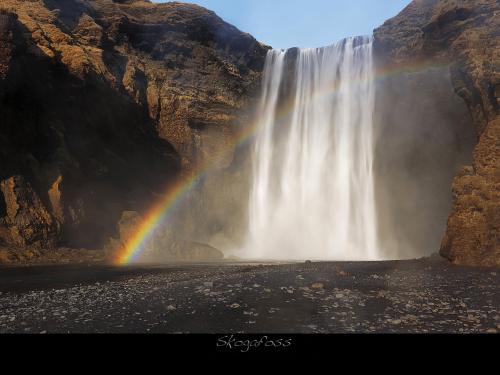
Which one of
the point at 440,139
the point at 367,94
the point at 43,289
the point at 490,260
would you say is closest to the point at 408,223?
the point at 440,139

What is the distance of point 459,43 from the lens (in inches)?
1074

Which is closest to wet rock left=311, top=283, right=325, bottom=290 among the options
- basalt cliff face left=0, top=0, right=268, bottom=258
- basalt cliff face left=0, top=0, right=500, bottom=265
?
basalt cliff face left=0, top=0, right=500, bottom=265

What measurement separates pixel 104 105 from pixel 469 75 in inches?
1068

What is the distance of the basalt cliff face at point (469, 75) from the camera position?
1752cm

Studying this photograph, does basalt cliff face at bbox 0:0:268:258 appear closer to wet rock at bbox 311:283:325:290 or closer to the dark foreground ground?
the dark foreground ground

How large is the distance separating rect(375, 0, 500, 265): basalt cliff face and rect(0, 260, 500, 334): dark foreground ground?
7.80 feet

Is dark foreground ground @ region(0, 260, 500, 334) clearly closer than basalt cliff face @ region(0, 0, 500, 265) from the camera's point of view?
Yes

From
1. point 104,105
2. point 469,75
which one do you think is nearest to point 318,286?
point 469,75

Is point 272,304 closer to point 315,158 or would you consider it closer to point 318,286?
point 318,286

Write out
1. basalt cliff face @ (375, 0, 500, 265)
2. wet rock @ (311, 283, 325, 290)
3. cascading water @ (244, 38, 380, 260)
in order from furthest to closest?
1. cascading water @ (244, 38, 380, 260)
2. basalt cliff face @ (375, 0, 500, 265)
3. wet rock @ (311, 283, 325, 290)

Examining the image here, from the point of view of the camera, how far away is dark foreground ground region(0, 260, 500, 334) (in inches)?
338

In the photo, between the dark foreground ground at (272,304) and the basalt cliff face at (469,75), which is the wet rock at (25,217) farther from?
the basalt cliff face at (469,75)

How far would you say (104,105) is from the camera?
34.6m
